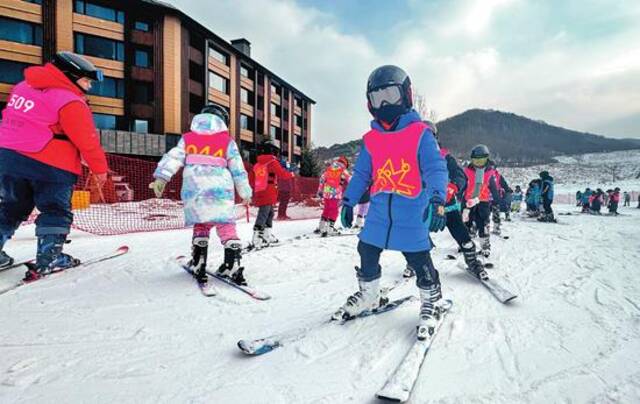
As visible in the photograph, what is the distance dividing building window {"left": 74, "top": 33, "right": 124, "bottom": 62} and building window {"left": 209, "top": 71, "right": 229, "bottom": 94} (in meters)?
6.57

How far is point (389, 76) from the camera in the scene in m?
2.51

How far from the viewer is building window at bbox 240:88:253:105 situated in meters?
32.2

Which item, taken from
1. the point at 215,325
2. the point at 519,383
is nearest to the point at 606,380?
the point at 519,383

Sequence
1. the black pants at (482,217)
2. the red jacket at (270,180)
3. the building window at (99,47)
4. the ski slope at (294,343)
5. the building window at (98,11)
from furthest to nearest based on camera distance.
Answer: the building window at (99,47) → the building window at (98,11) → the red jacket at (270,180) → the black pants at (482,217) → the ski slope at (294,343)

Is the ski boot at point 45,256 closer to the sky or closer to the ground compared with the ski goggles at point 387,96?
closer to the ground

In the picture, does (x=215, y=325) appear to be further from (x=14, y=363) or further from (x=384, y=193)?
(x=384, y=193)

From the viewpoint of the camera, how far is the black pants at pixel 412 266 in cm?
248

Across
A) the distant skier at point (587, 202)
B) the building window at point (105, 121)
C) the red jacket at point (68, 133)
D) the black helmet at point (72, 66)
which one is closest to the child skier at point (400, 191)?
the red jacket at point (68, 133)

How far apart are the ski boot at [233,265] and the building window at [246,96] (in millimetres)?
30672

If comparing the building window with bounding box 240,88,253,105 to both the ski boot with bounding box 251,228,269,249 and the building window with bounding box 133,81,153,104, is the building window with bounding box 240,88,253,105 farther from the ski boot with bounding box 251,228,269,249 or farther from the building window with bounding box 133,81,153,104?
the ski boot with bounding box 251,228,269,249

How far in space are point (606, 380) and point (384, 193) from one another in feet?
5.40

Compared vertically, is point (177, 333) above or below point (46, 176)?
below

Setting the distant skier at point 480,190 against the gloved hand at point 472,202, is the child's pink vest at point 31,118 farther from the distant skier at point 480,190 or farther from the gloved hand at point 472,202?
the gloved hand at point 472,202

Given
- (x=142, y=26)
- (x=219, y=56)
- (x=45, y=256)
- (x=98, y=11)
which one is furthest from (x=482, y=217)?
(x=219, y=56)
